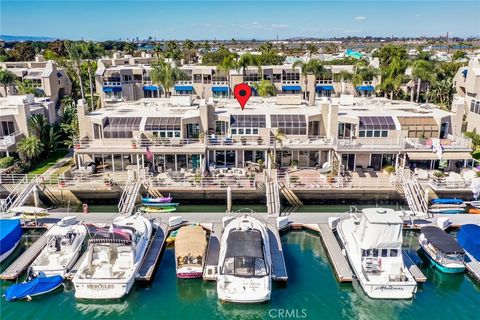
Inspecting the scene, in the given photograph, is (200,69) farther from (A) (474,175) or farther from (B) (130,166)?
(A) (474,175)

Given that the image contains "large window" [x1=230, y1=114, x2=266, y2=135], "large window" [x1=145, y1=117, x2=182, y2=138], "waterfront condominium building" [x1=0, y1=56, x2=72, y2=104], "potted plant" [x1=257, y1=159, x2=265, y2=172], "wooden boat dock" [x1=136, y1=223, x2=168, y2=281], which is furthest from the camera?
"waterfront condominium building" [x1=0, y1=56, x2=72, y2=104]

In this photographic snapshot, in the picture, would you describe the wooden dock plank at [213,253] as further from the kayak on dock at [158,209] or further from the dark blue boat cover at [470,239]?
the dark blue boat cover at [470,239]

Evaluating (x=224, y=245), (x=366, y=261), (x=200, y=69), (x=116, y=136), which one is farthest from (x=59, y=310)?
(x=200, y=69)

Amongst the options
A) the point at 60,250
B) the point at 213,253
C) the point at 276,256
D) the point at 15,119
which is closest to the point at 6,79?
the point at 15,119

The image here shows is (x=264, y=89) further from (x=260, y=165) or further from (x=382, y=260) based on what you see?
(x=382, y=260)

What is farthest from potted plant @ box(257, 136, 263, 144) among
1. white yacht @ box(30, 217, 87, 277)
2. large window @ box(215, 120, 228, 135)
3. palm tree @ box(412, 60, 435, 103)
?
palm tree @ box(412, 60, 435, 103)

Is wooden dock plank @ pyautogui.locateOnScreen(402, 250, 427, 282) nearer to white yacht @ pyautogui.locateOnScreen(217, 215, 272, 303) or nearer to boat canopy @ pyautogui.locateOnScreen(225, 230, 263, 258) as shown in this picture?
white yacht @ pyautogui.locateOnScreen(217, 215, 272, 303)
